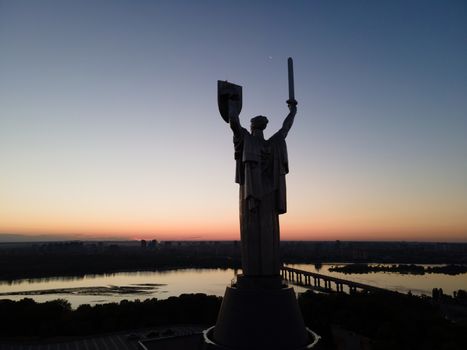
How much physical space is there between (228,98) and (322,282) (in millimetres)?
64207

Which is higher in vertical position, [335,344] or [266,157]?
[266,157]

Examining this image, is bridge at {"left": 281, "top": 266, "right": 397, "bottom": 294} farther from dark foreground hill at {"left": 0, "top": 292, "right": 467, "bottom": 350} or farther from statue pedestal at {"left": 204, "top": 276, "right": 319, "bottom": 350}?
statue pedestal at {"left": 204, "top": 276, "right": 319, "bottom": 350}

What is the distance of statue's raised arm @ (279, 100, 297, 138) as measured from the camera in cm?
681

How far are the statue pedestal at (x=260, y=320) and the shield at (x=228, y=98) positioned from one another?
2.72 m

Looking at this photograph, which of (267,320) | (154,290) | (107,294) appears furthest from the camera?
(154,290)

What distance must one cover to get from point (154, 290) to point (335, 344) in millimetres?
32664

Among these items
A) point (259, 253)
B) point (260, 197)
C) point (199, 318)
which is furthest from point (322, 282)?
point (260, 197)

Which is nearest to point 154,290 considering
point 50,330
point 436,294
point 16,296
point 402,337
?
point 16,296

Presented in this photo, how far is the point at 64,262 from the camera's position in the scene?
7831 cm

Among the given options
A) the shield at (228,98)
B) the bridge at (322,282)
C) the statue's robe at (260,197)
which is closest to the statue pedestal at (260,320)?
the statue's robe at (260,197)

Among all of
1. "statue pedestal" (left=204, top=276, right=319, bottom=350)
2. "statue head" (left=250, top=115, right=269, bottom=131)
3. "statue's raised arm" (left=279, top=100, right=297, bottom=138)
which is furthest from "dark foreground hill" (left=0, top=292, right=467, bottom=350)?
"statue head" (left=250, top=115, right=269, bottom=131)

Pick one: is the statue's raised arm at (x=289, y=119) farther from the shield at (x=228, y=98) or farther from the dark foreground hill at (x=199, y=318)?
the dark foreground hill at (x=199, y=318)

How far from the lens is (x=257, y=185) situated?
248 inches

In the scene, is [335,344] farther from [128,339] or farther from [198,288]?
[198,288]
